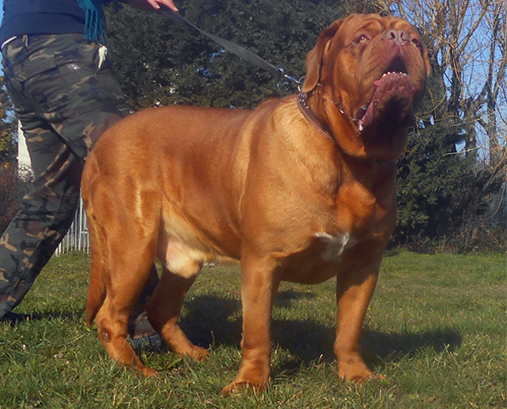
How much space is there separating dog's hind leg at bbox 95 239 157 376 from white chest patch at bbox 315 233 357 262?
987 mm

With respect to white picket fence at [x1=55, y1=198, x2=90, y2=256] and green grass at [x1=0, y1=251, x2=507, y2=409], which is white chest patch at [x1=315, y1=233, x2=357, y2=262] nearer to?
green grass at [x1=0, y1=251, x2=507, y2=409]

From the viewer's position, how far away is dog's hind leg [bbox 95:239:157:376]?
299cm

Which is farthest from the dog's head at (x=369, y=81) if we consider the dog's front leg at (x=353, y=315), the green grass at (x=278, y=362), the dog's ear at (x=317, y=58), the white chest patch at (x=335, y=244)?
the green grass at (x=278, y=362)

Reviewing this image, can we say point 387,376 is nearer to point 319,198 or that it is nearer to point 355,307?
point 355,307

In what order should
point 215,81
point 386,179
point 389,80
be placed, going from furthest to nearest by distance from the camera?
point 215,81 < point 386,179 < point 389,80

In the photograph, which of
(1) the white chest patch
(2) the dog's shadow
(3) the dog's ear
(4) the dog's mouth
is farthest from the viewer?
(2) the dog's shadow

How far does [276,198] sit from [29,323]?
1836 millimetres

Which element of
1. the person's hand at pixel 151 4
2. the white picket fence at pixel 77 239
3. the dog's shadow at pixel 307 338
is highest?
the person's hand at pixel 151 4

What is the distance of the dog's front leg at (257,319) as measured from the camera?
8.33ft

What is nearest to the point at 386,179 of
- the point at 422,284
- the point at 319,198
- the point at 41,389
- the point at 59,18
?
the point at 319,198

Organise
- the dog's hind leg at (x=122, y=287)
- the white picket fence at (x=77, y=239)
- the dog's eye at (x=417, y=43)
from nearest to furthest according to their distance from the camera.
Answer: the dog's eye at (x=417, y=43), the dog's hind leg at (x=122, y=287), the white picket fence at (x=77, y=239)

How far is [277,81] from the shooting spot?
10695 mm

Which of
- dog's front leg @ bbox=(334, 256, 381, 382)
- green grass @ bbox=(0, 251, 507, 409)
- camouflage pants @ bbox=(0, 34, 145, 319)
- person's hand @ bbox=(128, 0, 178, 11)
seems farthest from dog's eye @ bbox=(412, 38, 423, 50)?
person's hand @ bbox=(128, 0, 178, 11)

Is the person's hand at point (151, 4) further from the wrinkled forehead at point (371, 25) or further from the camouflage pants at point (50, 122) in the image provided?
the wrinkled forehead at point (371, 25)
